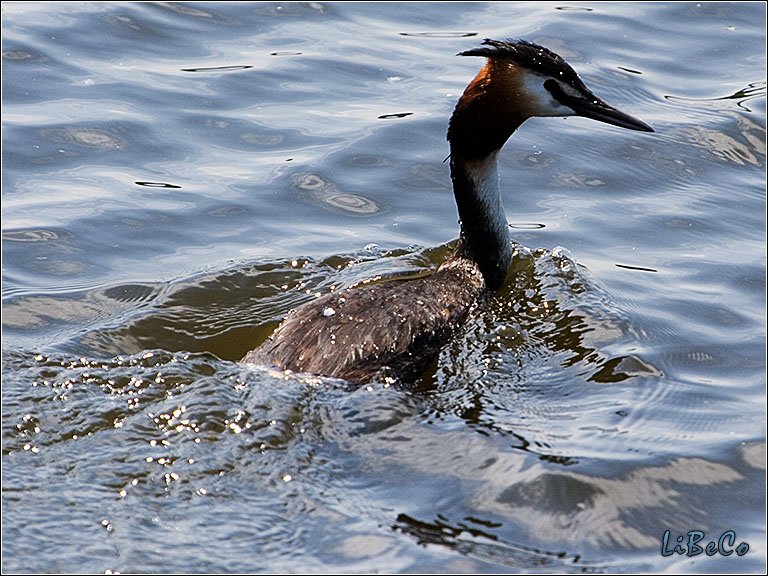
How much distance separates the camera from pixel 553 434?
546cm

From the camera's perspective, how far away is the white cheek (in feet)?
21.9

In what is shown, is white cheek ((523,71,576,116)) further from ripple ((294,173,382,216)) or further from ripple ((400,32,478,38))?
ripple ((400,32,478,38))

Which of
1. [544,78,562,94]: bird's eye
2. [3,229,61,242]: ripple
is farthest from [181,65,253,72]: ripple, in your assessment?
[544,78,562,94]: bird's eye

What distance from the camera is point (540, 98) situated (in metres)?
6.73

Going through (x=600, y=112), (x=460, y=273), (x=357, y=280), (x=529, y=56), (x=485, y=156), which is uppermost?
(x=529, y=56)

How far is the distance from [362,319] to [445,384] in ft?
1.73

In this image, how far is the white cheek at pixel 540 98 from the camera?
6668mm

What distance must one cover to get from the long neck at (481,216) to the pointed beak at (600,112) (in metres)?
0.55

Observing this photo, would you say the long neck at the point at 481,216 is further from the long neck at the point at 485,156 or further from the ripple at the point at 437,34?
the ripple at the point at 437,34

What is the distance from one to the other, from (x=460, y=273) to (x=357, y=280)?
2.07 feet

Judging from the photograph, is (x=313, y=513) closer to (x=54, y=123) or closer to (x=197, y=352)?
(x=197, y=352)

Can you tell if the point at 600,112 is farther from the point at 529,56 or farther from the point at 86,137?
the point at 86,137

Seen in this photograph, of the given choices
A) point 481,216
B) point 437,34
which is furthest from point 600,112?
point 437,34

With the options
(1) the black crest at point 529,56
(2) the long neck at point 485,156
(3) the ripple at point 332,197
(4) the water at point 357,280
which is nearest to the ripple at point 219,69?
(4) the water at point 357,280
